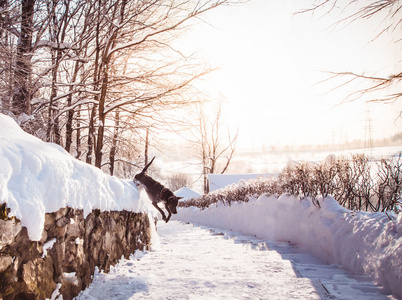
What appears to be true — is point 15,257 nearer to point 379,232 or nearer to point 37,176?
point 37,176

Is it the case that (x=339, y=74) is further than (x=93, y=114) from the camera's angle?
No

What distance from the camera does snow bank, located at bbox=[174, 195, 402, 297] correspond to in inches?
113

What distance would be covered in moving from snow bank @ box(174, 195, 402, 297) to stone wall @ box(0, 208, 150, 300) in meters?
3.19

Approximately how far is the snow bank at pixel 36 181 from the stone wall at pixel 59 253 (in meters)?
0.09

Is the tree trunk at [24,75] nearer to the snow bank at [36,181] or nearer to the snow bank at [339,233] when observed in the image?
the snow bank at [36,181]

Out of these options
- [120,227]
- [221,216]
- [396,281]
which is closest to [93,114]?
[120,227]

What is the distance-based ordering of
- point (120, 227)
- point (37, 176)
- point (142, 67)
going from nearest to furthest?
point (37, 176), point (120, 227), point (142, 67)

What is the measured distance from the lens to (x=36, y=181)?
1.95m

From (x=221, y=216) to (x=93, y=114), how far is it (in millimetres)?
8950

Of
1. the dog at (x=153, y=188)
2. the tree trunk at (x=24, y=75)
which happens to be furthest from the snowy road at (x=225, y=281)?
the tree trunk at (x=24, y=75)

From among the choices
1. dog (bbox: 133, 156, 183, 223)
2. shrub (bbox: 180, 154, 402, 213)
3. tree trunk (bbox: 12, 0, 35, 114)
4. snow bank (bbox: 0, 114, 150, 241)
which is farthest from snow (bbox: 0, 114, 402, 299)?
tree trunk (bbox: 12, 0, 35, 114)

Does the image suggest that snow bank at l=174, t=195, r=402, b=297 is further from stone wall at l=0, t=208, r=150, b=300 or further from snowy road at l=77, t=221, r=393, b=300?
stone wall at l=0, t=208, r=150, b=300

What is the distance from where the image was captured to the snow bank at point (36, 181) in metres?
1.76

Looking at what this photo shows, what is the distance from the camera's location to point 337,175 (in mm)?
7148
